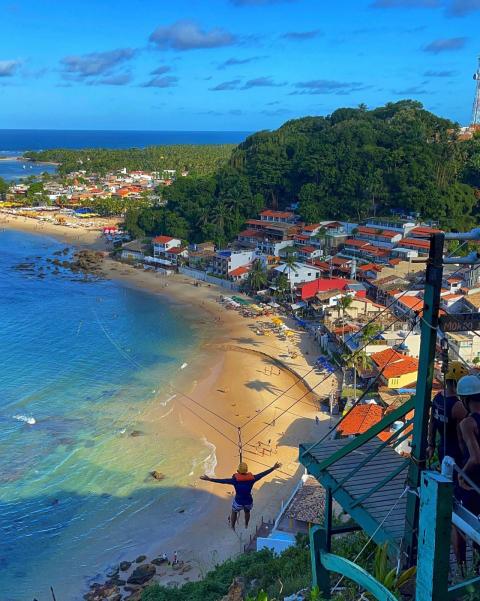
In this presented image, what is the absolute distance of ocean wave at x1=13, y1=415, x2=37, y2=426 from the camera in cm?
2088

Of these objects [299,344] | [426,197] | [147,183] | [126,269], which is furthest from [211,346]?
[147,183]

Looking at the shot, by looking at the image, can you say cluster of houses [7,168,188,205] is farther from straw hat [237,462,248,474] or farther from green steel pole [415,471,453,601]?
green steel pole [415,471,453,601]

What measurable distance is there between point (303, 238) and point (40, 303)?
1990 cm

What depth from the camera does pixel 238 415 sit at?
852 inches

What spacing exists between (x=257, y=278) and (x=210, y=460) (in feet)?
67.3

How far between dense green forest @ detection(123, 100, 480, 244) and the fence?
485 cm

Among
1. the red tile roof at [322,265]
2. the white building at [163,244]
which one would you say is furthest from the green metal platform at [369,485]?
the white building at [163,244]

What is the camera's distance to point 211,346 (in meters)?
29.5

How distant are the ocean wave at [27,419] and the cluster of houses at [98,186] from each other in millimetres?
57516

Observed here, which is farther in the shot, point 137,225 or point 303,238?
point 137,225

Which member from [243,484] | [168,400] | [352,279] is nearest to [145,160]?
[352,279]

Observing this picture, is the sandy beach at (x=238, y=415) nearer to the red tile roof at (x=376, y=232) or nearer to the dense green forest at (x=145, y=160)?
the red tile roof at (x=376, y=232)

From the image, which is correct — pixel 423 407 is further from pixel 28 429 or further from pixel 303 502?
pixel 28 429

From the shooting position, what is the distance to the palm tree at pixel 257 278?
A: 37719 millimetres
